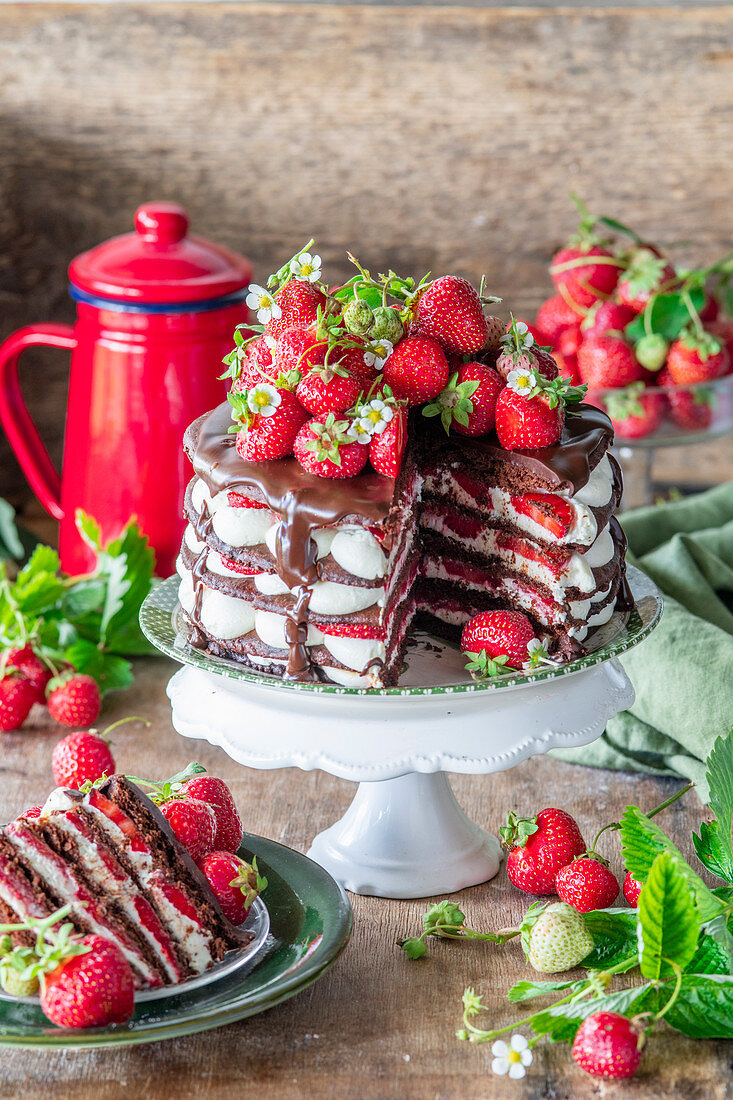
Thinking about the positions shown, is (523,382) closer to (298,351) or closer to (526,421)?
(526,421)

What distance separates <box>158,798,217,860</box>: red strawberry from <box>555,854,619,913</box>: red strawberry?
1.44 feet

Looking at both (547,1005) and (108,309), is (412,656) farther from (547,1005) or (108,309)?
(108,309)

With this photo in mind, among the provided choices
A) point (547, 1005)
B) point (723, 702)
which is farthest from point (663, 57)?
point (547, 1005)

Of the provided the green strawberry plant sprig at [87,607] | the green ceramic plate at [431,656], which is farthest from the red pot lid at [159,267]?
the green ceramic plate at [431,656]

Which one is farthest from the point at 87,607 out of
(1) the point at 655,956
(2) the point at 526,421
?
(1) the point at 655,956

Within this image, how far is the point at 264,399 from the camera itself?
1421mm

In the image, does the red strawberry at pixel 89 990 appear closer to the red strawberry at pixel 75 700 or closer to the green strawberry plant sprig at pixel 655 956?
the green strawberry plant sprig at pixel 655 956

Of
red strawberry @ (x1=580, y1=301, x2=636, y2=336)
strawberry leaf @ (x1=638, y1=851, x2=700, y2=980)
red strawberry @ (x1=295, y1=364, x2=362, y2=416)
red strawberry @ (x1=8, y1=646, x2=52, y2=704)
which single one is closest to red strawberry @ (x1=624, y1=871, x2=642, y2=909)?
strawberry leaf @ (x1=638, y1=851, x2=700, y2=980)

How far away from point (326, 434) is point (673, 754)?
854mm

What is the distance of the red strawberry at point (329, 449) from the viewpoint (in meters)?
1.39

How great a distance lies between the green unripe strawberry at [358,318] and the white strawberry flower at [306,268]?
72mm

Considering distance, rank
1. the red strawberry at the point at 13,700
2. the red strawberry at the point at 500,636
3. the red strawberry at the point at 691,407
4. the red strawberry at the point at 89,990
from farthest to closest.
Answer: the red strawberry at the point at 691,407, the red strawberry at the point at 13,700, the red strawberry at the point at 500,636, the red strawberry at the point at 89,990

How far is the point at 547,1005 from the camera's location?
1.40 metres

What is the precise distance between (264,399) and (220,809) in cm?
49
